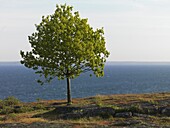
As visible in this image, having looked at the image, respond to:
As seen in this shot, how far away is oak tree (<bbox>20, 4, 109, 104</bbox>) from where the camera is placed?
44.3 metres

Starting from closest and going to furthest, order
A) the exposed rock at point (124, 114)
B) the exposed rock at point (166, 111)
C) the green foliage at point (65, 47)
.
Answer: the exposed rock at point (124, 114), the exposed rock at point (166, 111), the green foliage at point (65, 47)

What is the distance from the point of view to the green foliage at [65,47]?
145 ft

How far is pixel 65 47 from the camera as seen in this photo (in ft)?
144

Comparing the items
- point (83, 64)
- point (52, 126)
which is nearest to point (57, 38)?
point (83, 64)

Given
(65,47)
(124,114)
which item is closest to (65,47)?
(65,47)

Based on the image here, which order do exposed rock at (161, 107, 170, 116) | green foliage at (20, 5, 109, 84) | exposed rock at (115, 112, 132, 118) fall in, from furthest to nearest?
1. green foliage at (20, 5, 109, 84)
2. exposed rock at (161, 107, 170, 116)
3. exposed rock at (115, 112, 132, 118)

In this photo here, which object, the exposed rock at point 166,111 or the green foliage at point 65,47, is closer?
the exposed rock at point 166,111

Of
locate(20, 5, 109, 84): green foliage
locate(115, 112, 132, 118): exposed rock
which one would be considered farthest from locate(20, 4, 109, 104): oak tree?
locate(115, 112, 132, 118): exposed rock

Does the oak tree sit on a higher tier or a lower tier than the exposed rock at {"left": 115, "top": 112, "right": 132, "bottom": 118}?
higher

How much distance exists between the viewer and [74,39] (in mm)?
44625

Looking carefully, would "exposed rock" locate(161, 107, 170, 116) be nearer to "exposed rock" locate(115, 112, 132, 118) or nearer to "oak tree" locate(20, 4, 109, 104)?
"exposed rock" locate(115, 112, 132, 118)

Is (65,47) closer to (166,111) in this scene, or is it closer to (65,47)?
(65,47)

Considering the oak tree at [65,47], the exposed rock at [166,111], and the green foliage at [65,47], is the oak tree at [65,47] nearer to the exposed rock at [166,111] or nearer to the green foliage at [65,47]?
the green foliage at [65,47]

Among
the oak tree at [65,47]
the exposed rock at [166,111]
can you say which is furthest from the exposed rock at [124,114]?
the oak tree at [65,47]
